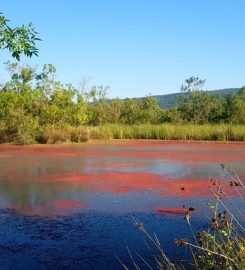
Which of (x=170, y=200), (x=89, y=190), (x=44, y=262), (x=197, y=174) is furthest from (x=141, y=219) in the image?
(x=197, y=174)

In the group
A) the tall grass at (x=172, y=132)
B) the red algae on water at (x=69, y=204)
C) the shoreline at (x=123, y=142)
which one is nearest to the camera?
the red algae on water at (x=69, y=204)

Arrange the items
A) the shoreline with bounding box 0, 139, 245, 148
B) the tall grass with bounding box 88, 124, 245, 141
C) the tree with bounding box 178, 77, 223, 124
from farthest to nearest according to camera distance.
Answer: the tree with bounding box 178, 77, 223, 124 → the tall grass with bounding box 88, 124, 245, 141 → the shoreline with bounding box 0, 139, 245, 148

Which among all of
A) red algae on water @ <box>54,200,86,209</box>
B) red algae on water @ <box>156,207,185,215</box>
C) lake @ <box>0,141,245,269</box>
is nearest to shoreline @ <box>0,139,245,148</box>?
lake @ <box>0,141,245,269</box>

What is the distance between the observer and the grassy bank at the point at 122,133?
912 inches

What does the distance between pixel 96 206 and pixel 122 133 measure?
17596 mm

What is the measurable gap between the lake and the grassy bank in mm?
6755

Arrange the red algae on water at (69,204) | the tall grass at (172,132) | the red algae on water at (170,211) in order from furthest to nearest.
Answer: the tall grass at (172,132) < the red algae on water at (69,204) < the red algae on water at (170,211)

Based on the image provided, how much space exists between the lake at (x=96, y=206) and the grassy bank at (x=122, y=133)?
6755 millimetres

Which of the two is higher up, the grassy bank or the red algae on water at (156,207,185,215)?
the grassy bank

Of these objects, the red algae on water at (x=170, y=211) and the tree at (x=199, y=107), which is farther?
the tree at (x=199, y=107)

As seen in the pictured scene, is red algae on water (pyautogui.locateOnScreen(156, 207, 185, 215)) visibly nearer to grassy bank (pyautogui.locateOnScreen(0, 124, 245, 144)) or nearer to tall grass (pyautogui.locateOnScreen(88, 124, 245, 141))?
grassy bank (pyautogui.locateOnScreen(0, 124, 245, 144))

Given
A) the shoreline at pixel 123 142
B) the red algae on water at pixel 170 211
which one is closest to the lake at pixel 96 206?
the red algae on water at pixel 170 211

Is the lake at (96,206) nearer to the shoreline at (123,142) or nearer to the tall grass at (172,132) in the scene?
the shoreline at (123,142)

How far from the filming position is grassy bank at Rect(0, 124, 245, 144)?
23.2m
